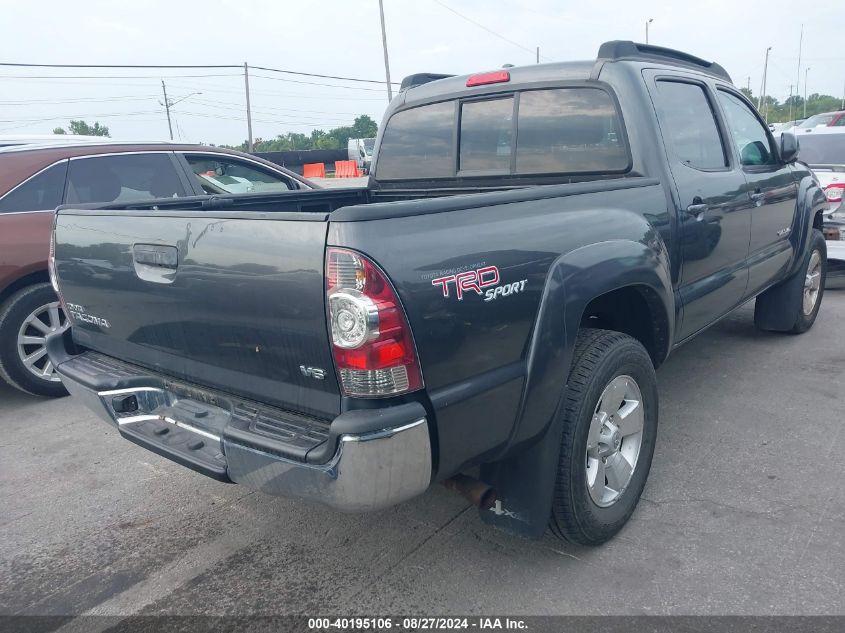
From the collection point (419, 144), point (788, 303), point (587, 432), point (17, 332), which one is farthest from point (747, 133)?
point (17, 332)

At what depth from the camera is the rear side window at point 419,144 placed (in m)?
4.12

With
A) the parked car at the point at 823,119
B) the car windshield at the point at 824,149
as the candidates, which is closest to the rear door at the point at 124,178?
the car windshield at the point at 824,149

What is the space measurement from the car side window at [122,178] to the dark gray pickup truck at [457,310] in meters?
2.11

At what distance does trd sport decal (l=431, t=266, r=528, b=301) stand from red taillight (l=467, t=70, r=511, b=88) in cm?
192

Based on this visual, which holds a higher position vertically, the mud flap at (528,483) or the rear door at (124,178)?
the rear door at (124,178)

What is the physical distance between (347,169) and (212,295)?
28478mm

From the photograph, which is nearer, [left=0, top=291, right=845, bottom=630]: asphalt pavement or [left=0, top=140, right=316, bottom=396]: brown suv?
[left=0, top=291, right=845, bottom=630]: asphalt pavement

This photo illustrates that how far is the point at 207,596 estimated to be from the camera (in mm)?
2658

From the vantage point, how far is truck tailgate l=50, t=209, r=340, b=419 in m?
2.07

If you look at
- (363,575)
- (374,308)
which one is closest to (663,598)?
(363,575)

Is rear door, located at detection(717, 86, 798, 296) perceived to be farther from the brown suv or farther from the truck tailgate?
the brown suv

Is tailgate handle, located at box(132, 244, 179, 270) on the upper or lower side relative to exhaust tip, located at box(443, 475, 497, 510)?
upper

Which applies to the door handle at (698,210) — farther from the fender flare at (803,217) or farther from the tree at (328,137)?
the tree at (328,137)

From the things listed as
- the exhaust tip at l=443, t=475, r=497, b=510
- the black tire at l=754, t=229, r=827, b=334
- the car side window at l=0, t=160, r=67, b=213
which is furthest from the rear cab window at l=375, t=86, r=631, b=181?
the black tire at l=754, t=229, r=827, b=334
